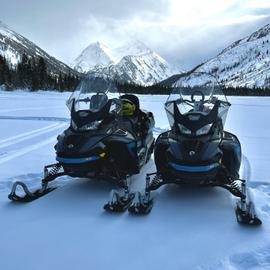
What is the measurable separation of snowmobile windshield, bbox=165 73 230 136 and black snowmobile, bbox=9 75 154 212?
0.81m

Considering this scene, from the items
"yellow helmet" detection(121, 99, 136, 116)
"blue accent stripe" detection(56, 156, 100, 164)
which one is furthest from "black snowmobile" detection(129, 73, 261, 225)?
"yellow helmet" detection(121, 99, 136, 116)

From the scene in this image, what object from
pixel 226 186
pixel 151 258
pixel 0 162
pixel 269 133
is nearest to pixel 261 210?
pixel 226 186

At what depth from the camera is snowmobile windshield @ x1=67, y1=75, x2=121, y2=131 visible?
5223 mm

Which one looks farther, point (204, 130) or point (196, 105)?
point (196, 105)

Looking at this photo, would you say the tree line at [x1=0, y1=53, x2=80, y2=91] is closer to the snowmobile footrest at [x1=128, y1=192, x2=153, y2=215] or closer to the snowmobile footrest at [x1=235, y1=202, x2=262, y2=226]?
the snowmobile footrest at [x1=128, y1=192, x2=153, y2=215]

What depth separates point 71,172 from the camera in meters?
5.05

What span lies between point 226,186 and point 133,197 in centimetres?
124

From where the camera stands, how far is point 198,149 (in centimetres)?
466

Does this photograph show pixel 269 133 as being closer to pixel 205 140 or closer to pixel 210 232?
pixel 205 140

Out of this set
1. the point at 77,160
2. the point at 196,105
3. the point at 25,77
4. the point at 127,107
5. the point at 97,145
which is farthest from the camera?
the point at 25,77

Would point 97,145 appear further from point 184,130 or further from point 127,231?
point 127,231

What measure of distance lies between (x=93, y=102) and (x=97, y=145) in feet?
2.91

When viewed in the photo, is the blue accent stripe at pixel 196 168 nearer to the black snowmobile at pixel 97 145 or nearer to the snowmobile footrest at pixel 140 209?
the snowmobile footrest at pixel 140 209

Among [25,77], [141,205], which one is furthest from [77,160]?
[25,77]
